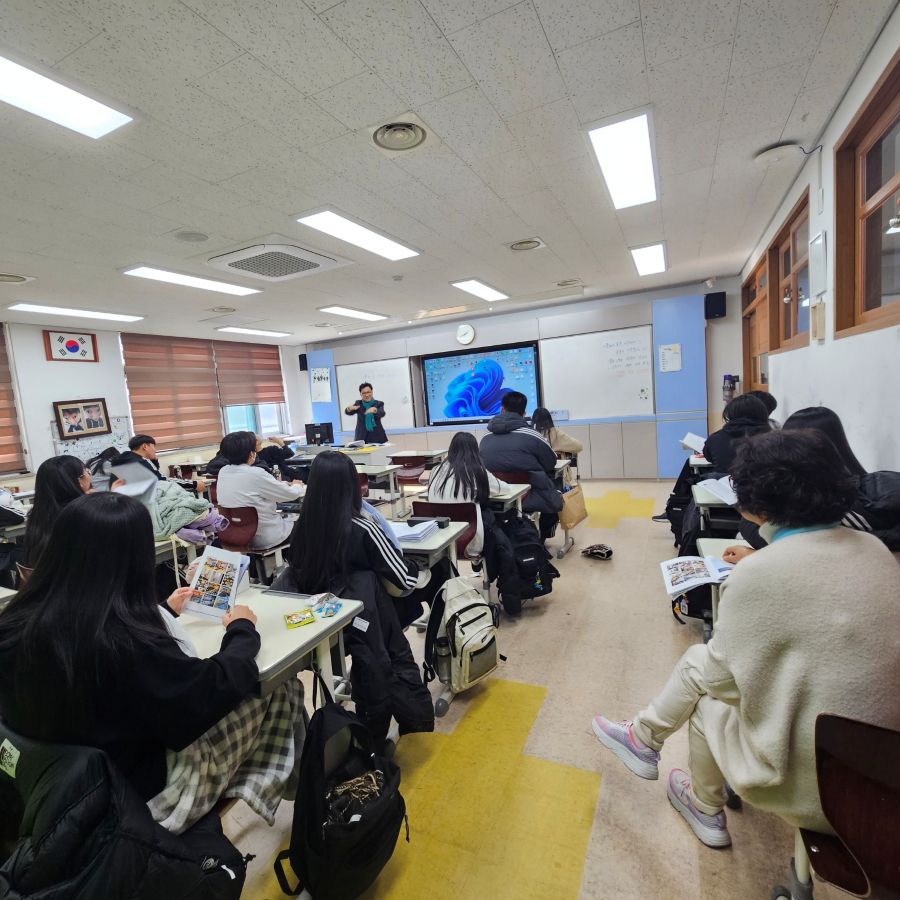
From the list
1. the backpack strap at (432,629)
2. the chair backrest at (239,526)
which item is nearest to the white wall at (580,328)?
the chair backrest at (239,526)

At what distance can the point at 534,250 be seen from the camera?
455 cm

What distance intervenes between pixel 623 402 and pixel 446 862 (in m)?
6.57

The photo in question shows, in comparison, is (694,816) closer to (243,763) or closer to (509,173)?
(243,763)

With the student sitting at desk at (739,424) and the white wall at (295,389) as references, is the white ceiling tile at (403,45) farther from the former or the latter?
the white wall at (295,389)

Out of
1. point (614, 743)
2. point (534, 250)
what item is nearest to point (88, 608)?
point (614, 743)

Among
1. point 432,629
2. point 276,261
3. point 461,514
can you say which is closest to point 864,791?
point 432,629

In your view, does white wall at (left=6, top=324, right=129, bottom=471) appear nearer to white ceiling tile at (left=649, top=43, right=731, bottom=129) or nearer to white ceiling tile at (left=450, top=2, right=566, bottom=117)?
white ceiling tile at (left=450, top=2, right=566, bottom=117)

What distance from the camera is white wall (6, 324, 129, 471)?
5.85 m

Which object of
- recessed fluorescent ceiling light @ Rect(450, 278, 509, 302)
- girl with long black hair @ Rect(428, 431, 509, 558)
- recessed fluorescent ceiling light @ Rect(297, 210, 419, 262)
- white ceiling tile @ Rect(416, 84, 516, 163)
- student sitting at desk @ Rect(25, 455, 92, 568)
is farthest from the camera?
recessed fluorescent ceiling light @ Rect(450, 278, 509, 302)

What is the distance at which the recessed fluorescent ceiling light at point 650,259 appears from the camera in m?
4.80

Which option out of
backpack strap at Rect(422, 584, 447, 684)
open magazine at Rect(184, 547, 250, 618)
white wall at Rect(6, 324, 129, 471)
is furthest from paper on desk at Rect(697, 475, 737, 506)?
white wall at Rect(6, 324, 129, 471)

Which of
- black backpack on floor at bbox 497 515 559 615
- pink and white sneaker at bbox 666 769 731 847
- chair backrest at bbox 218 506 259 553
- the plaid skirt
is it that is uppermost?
chair backrest at bbox 218 506 259 553

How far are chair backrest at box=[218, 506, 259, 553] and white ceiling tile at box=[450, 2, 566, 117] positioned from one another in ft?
8.91

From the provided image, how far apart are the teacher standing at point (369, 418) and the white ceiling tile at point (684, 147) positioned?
470 cm
